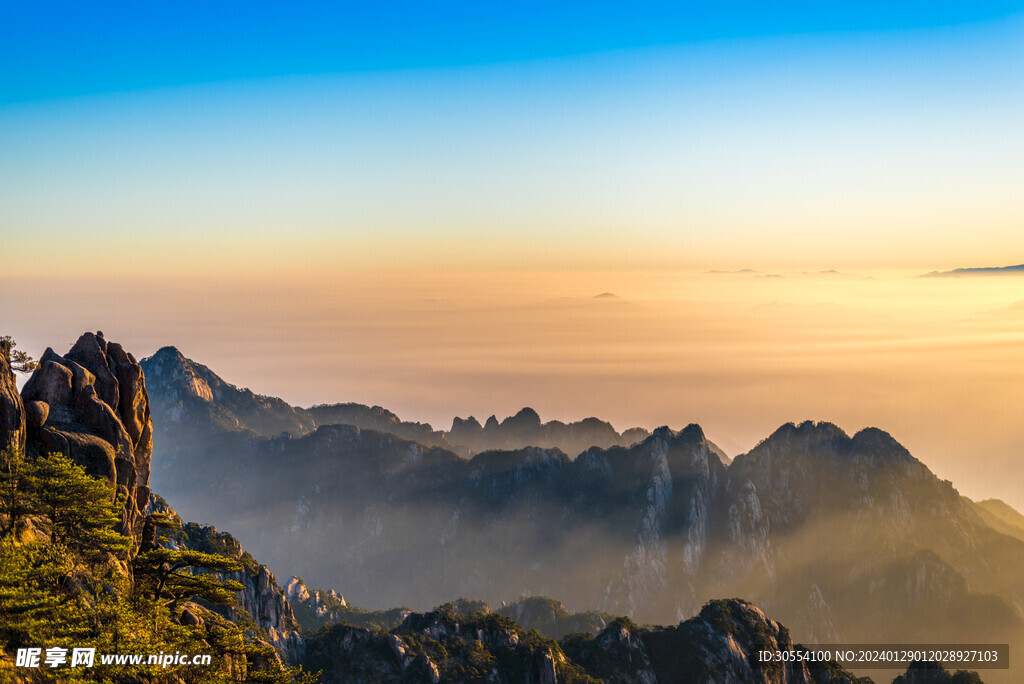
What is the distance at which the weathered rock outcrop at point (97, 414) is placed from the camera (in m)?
79.8

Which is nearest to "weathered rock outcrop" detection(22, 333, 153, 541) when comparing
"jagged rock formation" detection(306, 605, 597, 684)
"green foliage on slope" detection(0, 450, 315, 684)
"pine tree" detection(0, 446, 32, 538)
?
"green foliage on slope" detection(0, 450, 315, 684)

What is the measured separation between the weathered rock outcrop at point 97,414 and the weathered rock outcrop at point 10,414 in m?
2.91

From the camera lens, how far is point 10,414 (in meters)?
73.9

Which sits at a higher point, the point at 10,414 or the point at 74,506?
the point at 10,414

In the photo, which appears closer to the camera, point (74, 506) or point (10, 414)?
point (74, 506)

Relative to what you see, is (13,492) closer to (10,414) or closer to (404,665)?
(10,414)

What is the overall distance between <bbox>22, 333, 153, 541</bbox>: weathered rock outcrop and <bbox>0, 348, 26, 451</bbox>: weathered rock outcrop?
291 cm

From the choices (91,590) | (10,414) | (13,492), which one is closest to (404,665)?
(91,590)

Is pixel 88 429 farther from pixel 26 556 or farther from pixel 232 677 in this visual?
pixel 232 677

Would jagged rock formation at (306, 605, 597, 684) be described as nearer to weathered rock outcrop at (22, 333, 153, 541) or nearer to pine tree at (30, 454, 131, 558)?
A: weathered rock outcrop at (22, 333, 153, 541)

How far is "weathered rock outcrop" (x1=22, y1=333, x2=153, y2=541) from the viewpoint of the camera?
79.8 meters

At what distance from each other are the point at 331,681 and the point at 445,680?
25265 millimetres

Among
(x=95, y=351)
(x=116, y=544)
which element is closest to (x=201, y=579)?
(x=116, y=544)

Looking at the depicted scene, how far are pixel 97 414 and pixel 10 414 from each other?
1088 cm
